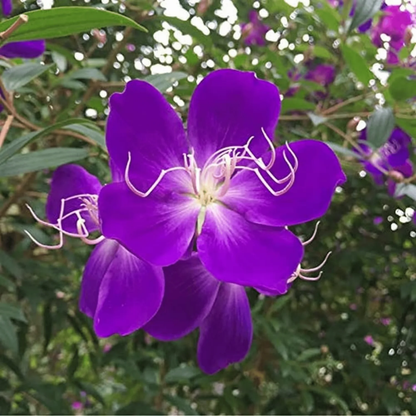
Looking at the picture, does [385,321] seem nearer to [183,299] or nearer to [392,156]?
[392,156]

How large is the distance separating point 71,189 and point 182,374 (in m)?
0.70

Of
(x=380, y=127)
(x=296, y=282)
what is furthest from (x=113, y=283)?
(x=296, y=282)

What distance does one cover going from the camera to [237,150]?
0.42 m

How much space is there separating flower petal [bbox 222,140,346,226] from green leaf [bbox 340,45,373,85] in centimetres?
44

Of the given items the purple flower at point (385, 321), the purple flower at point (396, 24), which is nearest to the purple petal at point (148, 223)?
the purple flower at point (396, 24)

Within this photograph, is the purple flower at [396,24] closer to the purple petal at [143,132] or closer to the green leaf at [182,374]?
the green leaf at [182,374]

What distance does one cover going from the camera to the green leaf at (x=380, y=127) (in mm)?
743

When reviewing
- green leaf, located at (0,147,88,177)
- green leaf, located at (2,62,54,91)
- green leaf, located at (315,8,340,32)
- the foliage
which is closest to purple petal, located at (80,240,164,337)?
green leaf, located at (0,147,88,177)

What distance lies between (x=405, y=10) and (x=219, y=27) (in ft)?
1.23

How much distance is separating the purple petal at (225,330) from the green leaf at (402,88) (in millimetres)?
427

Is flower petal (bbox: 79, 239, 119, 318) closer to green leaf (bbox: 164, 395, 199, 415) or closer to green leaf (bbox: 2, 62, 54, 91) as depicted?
green leaf (bbox: 2, 62, 54, 91)

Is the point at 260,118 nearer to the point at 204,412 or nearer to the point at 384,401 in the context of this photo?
the point at 384,401

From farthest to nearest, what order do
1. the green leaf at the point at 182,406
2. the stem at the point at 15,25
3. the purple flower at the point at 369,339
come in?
1. the purple flower at the point at 369,339
2. the green leaf at the point at 182,406
3. the stem at the point at 15,25

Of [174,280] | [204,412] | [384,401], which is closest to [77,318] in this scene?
[204,412]
